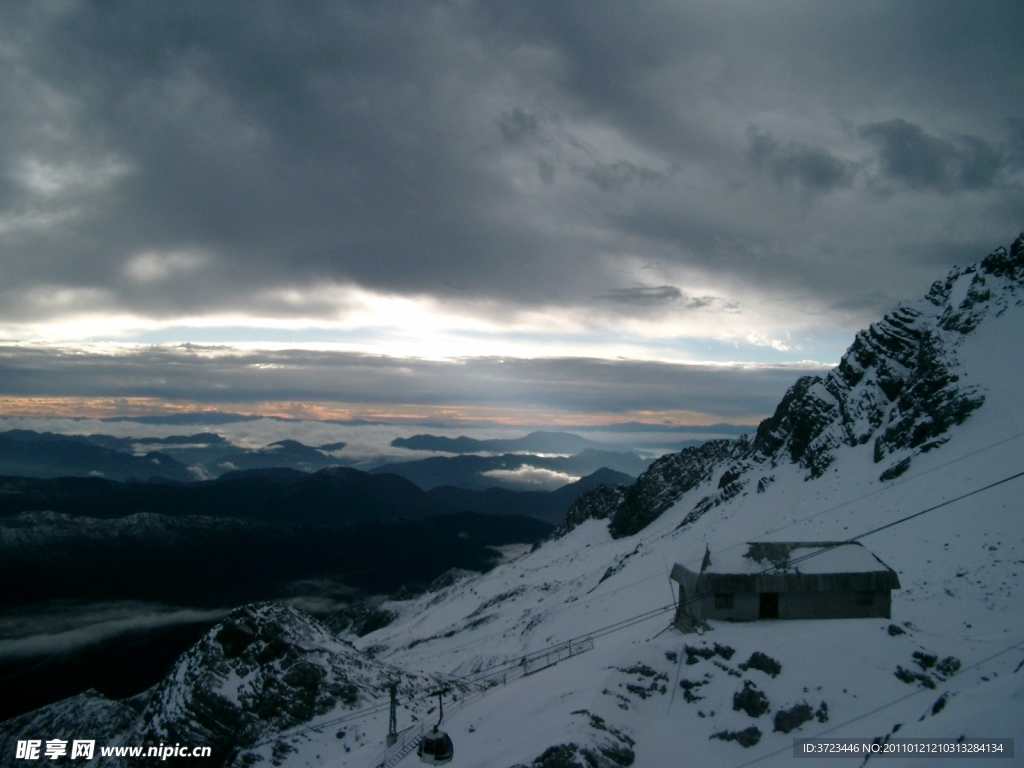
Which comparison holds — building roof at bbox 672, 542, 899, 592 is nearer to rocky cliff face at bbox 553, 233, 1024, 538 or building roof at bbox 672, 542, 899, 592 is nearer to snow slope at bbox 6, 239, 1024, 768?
snow slope at bbox 6, 239, 1024, 768

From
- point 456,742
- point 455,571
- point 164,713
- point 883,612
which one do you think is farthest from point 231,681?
point 455,571

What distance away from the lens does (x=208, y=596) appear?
182m

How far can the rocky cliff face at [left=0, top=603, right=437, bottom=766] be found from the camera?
3062cm

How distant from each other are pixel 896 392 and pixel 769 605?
5623 cm

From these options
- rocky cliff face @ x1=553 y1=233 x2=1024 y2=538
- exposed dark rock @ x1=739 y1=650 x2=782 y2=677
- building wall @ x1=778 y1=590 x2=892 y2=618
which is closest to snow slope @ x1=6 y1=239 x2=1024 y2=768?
exposed dark rock @ x1=739 y1=650 x2=782 y2=677

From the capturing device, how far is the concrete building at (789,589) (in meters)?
26.9

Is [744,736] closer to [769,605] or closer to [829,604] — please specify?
[769,605]

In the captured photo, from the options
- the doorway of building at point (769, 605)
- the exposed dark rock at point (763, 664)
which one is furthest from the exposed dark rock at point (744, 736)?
the doorway of building at point (769, 605)

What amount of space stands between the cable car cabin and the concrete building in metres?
13.0

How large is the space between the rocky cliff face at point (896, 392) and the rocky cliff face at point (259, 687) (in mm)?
50358

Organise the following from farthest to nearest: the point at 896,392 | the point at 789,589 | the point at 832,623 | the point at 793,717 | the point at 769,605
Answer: the point at 896,392 < the point at 769,605 < the point at 789,589 < the point at 832,623 < the point at 793,717

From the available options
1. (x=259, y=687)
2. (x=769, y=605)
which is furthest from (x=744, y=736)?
(x=259, y=687)

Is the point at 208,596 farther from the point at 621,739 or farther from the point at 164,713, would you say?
the point at 621,739

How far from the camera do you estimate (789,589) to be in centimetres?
2698
